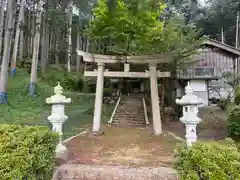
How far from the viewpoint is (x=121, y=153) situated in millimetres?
6617

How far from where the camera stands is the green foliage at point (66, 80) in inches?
768

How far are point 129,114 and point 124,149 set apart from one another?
5.20m

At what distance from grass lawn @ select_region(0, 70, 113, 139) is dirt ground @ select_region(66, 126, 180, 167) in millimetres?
1421

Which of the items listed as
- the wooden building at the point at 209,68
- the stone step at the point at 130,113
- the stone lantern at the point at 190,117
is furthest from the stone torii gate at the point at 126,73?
the wooden building at the point at 209,68

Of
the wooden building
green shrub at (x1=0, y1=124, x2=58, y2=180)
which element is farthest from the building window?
green shrub at (x1=0, y1=124, x2=58, y2=180)

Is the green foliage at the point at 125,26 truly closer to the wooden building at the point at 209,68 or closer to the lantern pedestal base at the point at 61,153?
the wooden building at the point at 209,68

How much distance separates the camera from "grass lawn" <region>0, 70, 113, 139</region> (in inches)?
414

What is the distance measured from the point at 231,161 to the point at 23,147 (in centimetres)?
288

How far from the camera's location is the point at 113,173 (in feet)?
15.7

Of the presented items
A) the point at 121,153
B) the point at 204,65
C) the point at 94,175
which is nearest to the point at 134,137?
the point at 121,153

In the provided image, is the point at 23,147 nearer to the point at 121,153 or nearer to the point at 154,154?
the point at 121,153

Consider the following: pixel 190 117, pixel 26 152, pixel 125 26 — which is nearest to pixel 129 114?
pixel 125 26

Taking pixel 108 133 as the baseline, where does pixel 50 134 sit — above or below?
above

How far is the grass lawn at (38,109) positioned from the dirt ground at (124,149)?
142 centimetres
